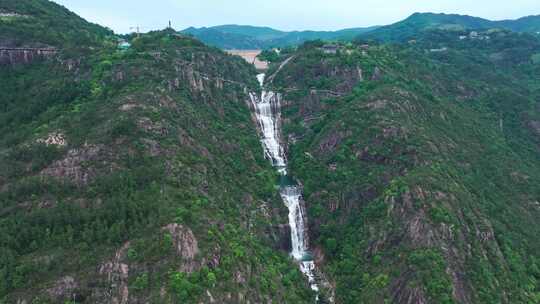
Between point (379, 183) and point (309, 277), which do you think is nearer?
point (309, 277)

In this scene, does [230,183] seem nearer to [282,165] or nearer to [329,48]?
[282,165]

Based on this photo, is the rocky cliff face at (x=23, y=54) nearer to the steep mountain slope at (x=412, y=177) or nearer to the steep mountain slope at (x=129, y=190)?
the steep mountain slope at (x=129, y=190)

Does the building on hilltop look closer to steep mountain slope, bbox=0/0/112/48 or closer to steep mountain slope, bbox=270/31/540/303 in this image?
steep mountain slope, bbox=270/31/540/303

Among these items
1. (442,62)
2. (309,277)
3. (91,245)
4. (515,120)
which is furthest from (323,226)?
(442,62)

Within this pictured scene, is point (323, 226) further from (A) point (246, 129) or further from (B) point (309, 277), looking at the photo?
(A) point (246, 129)

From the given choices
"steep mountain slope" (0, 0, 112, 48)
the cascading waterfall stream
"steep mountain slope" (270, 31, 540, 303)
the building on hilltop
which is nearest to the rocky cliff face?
"steep mountain slope" (0, 0, 112, 48)

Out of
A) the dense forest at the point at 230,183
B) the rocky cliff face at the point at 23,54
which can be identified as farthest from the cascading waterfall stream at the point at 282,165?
the rocky cliff face at the point at 23,54

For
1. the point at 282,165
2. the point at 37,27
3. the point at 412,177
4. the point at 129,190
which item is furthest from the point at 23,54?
the point at 412,177
